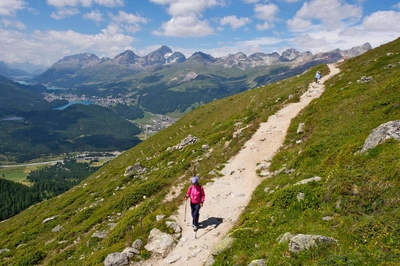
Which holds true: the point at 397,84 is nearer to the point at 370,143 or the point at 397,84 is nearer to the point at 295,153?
the point at 295,153

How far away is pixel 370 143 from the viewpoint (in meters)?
14.8

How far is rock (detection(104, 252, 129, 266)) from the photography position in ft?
48.7

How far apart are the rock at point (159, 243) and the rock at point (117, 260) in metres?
1.45

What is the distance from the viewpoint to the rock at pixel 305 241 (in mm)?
9984

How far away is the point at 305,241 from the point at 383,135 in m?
8.90

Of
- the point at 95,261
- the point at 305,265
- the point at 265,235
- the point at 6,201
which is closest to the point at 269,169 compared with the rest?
the point at 265,235

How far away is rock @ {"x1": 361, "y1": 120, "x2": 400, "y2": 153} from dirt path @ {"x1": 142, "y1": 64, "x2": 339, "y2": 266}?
29.4 ft

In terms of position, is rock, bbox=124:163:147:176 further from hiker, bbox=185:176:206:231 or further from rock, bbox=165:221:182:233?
hiker, bbox=185:176:206:231

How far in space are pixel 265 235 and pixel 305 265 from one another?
3261 mm

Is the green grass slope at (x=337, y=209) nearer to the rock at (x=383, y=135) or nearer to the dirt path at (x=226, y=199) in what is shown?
the rock at (x=383, y=135)

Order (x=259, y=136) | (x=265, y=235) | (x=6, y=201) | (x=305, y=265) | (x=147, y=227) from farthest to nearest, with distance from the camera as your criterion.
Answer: (x=6, y=201) < (x=259, y=136) < (x=147, y=227) < (x=265, y=235) < (x=305, y=265)

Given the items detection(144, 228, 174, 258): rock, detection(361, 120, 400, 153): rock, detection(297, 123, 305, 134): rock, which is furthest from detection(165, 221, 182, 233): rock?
detection(297, 123, 305, 134): rock

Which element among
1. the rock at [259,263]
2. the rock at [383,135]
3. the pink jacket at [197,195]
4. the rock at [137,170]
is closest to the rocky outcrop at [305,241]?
the rock at [259,263]

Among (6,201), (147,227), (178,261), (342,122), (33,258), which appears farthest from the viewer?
(6,201)
